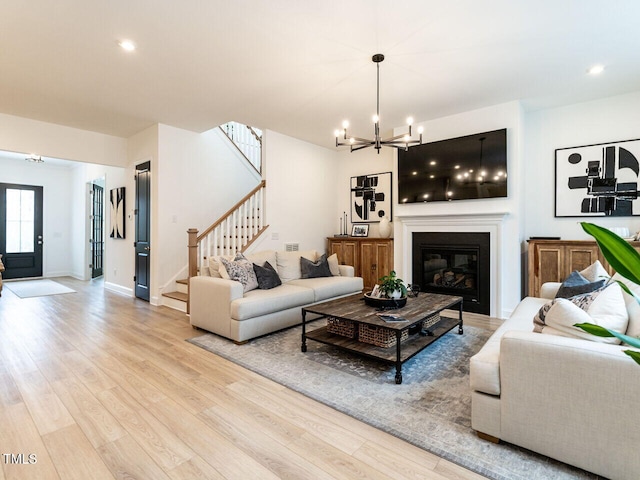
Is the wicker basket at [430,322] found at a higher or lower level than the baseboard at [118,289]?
higher

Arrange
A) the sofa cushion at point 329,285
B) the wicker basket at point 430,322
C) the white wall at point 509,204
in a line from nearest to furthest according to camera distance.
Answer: the wicker basket at point 430,322 → the sofa cushion at point 329,285 → the white wall at point 509,204

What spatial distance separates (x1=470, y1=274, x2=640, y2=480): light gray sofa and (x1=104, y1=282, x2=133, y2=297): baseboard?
611cm

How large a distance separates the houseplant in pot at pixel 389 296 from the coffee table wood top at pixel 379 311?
6 centimetres

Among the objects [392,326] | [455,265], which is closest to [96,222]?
[455,265]

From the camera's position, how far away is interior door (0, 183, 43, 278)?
25.7 ft

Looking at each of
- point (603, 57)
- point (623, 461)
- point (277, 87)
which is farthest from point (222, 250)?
point (603, 57)

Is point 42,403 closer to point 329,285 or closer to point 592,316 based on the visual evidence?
point 329,285

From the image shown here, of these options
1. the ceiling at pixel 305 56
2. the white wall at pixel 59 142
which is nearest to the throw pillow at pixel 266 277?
the ceiling at pixel 305 56

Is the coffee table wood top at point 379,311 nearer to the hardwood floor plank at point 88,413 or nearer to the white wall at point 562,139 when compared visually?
the hardwood floor plank at point 88,413

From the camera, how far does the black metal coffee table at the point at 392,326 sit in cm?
261

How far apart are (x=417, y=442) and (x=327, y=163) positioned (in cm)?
574

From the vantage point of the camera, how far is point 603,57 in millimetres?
3281

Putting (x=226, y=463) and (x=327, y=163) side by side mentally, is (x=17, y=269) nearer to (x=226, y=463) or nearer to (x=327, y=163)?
(x=327, y=163)

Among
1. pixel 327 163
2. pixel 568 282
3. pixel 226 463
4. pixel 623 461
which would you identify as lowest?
pixel 226 463
